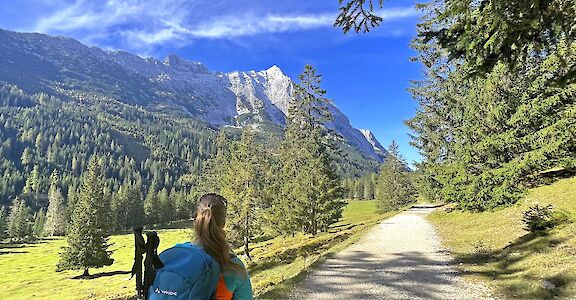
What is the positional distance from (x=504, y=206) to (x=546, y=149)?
14.7 feet

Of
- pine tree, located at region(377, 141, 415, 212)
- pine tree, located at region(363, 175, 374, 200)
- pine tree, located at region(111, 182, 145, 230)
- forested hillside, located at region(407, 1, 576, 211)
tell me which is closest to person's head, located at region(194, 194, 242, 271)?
forested hillside, located at region(407, 1, 576, 211)

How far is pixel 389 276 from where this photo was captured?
13531 millimetres

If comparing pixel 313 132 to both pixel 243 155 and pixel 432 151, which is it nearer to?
pixel 243 155

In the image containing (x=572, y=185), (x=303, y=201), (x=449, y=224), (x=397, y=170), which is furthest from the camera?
(x=397, y=170)

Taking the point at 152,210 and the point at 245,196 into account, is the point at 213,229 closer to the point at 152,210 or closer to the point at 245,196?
Result: the point at 245,196

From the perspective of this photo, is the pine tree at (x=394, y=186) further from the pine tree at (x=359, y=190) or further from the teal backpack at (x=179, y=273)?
the pine tree at (x=359, y=190)

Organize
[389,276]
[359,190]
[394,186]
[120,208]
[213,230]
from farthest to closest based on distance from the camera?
[359,190]
[120,208]
[394,186]
[389,276]
[213,230]

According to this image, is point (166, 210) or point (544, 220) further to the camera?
point (166, 210)

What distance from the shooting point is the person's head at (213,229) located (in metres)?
3.21

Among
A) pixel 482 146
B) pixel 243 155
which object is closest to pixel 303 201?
pixel 243 155

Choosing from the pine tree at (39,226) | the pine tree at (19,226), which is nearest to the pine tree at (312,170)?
the pine tree at (19,226)

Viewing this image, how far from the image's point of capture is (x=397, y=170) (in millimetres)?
80062

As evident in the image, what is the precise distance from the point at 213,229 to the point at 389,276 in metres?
11.7

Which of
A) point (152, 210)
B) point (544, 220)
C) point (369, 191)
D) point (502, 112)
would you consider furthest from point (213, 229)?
point (369, 191)
